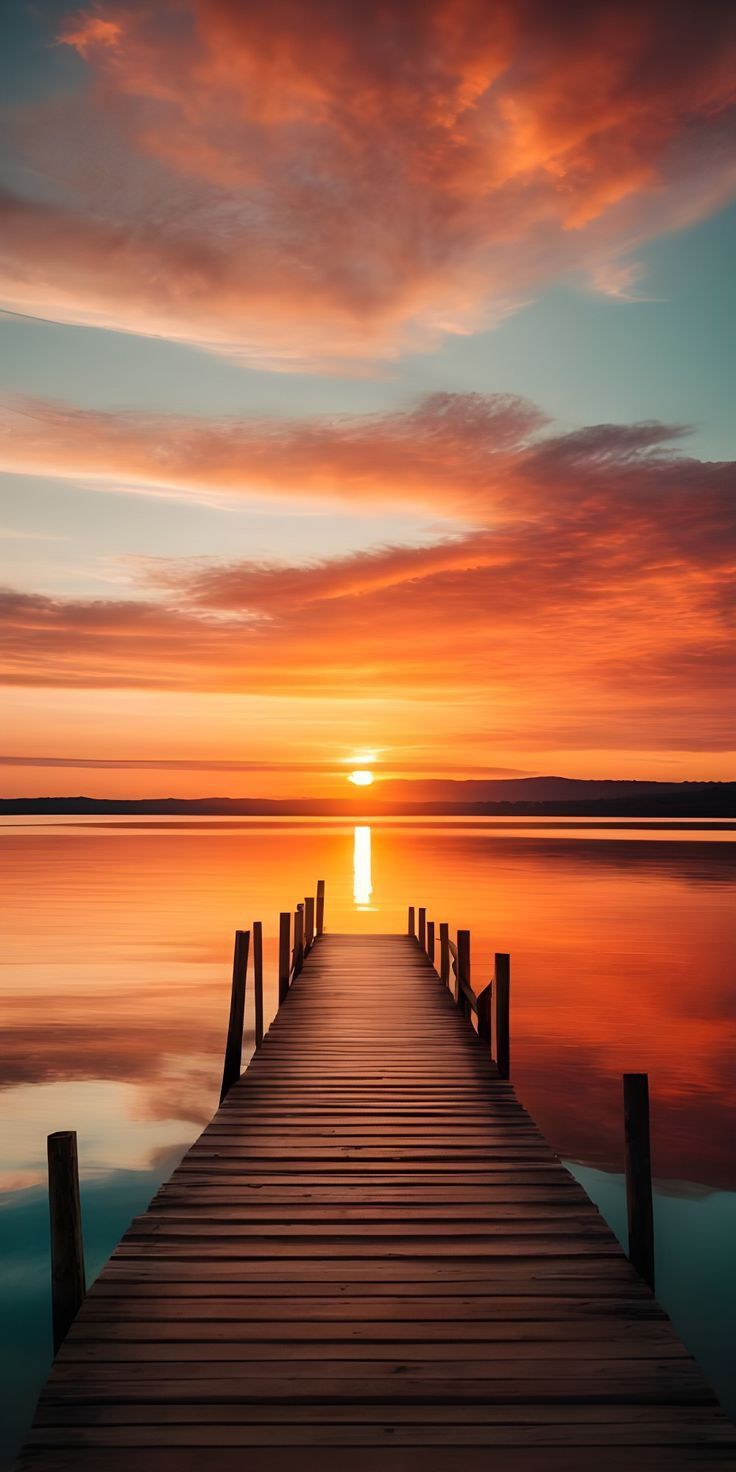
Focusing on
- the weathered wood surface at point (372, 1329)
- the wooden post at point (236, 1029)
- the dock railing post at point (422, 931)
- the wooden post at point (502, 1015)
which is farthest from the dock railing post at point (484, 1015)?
the dock railing post at point (422, 931)

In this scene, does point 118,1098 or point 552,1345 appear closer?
point 552,1345

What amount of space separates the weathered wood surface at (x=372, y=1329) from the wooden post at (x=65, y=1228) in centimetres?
15

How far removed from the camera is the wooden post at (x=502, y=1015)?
10.4 metres

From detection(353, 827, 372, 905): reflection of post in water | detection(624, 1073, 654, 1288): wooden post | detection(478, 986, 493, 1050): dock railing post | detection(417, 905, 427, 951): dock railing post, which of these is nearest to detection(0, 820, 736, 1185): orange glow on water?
detection(353, 827, 372, 905): reflection of post in water

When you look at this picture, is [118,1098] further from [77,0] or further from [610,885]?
[610,885]

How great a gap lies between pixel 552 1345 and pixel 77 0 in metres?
14.3

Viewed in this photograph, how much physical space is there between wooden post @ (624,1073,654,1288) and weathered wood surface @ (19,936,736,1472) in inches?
6.2

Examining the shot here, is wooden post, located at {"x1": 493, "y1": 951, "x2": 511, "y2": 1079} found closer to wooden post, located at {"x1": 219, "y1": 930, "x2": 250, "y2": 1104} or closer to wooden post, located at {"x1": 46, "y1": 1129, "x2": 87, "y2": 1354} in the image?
wooden post, located at {"x1": 219, "y1": 930, "x2": 250, "y2": 1104}

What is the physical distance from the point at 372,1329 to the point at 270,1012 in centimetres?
1628

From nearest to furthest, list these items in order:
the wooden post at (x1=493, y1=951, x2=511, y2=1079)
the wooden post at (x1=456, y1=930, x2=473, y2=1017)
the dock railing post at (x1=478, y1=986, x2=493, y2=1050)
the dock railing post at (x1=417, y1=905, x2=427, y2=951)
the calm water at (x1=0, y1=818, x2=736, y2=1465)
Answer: the calm water at (x1=0, y1=818, x2=736, y2=1465) < the wooden post at (x1=493, y1=951, x2=511, y2=1079) < the dock railing post at (x1=478, y1=986, x2=493, y2=1050) < the wooden post at (x1=456, y1=930, x2=473, y2=1017) < the dock railing post at (x1=417, y1=905, x2=427, y2=951)

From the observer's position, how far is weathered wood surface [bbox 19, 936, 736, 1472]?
12.9 ft

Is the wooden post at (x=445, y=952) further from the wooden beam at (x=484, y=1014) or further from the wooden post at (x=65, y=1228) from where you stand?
the wooden post at (x=65, y=1228)

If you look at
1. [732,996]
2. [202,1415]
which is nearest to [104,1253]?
[202,1415]

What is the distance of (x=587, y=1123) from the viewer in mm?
14039
